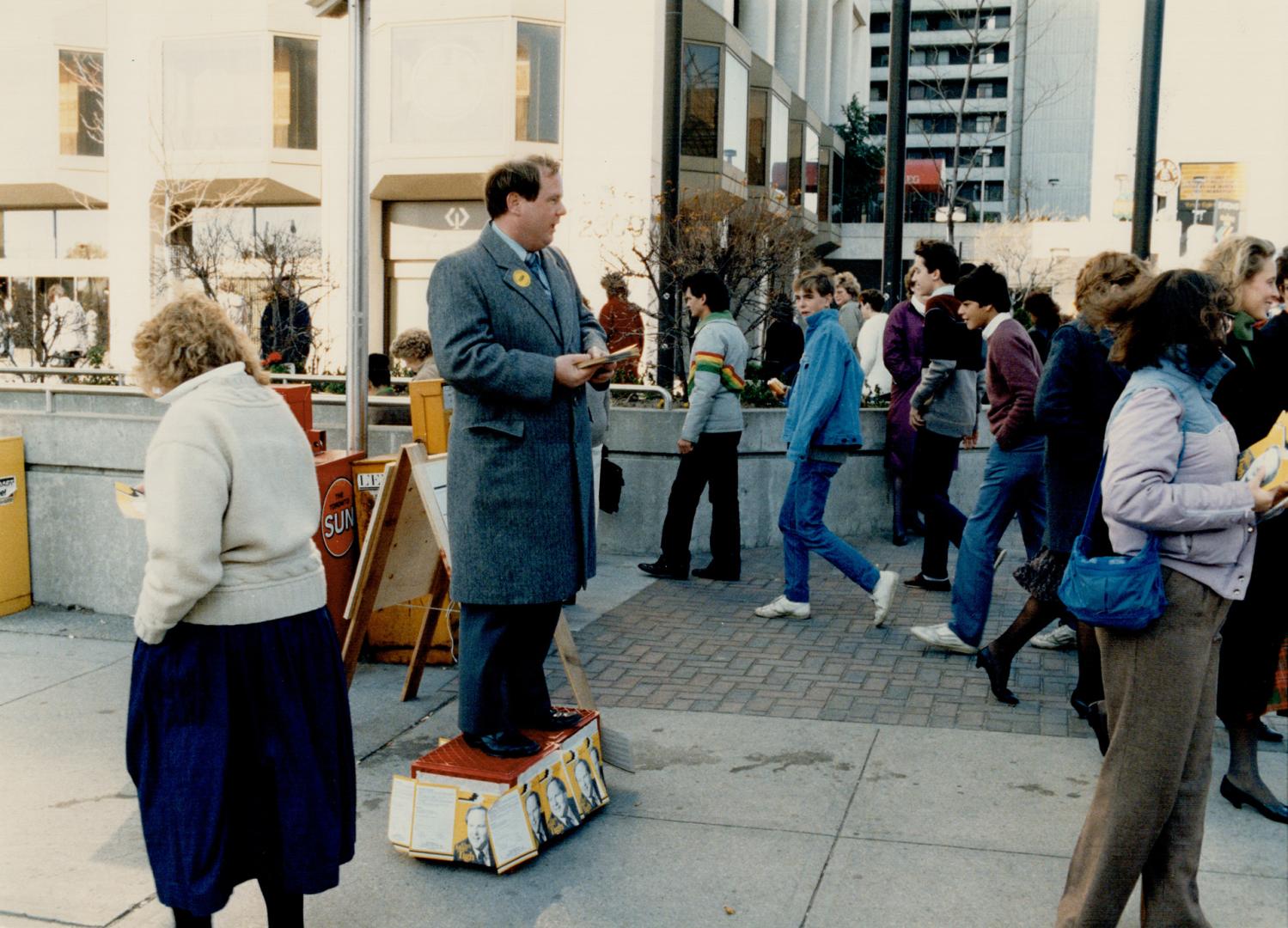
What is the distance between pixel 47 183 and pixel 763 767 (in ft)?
94.3

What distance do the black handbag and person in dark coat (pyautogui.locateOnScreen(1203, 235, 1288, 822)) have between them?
15.3 feet

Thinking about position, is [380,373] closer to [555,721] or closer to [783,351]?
[783,351]

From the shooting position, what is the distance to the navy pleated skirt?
322 cm

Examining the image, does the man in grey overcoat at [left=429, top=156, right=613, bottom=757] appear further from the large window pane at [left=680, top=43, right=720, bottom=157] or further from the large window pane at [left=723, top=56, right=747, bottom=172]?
the large window pane at [left=723, top=56, right=747, bottom=172]

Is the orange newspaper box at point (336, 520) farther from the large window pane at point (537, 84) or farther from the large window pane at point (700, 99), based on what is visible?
the large window pane at point (700, 99)

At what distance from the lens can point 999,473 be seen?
6.42 metres

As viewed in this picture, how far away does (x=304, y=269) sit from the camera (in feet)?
75.7

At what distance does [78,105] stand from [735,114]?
14.3 meters

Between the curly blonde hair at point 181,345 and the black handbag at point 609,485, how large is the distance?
17.6 feet

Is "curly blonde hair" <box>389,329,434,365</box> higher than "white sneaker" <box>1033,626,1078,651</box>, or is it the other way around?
"curly blonde hair" <box>389,329,434,365</box>

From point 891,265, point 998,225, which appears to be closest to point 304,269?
point 891,265

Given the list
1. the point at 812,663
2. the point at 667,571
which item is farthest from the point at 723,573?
the point at 812,663

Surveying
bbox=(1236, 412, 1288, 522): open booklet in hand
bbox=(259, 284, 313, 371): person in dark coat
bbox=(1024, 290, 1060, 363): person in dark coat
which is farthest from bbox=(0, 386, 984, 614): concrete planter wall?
bbox=(1236, 412, 1288, 522): open booklet in hand

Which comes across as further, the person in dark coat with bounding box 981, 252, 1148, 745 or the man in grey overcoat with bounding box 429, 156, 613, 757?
the person in dark coat with bounding box 981, 252, 1148, 745
